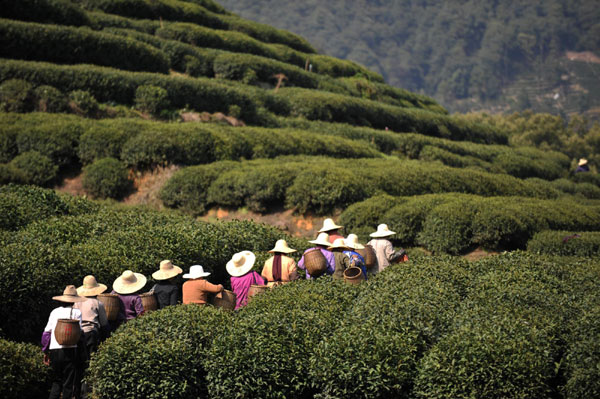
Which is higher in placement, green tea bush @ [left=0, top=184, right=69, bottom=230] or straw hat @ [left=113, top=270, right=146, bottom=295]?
straw hat @ [left=113, top=270, right=146, bottom=295]

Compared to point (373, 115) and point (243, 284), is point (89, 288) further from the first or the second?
point (373, 115)

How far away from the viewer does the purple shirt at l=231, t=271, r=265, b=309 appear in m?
10.9

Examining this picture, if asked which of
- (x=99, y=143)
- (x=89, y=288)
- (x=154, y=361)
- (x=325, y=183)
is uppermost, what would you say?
(x=154, y=361)

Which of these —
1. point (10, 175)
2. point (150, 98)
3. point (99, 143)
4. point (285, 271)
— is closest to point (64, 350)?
point (285, 271)

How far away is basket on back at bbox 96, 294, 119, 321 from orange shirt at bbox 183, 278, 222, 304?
49.0 inches

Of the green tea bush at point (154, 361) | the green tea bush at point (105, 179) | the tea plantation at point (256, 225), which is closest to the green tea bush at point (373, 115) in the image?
the tea plantation at point (256, 225)

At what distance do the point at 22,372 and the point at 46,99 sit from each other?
16.5m

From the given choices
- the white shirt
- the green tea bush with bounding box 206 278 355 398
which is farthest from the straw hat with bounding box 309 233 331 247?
the white shirt

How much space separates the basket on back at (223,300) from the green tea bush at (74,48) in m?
19.4

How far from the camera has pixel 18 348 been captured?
859cm

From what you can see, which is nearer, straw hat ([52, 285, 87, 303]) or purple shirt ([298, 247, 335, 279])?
straw hat ([52, 285, 87, 303])

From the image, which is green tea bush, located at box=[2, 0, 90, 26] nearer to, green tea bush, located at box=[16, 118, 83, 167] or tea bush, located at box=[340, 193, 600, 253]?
green tea bush, located at box=[16, 118, 83, 167]

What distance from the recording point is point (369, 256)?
492 inches

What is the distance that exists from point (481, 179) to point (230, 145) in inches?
395
